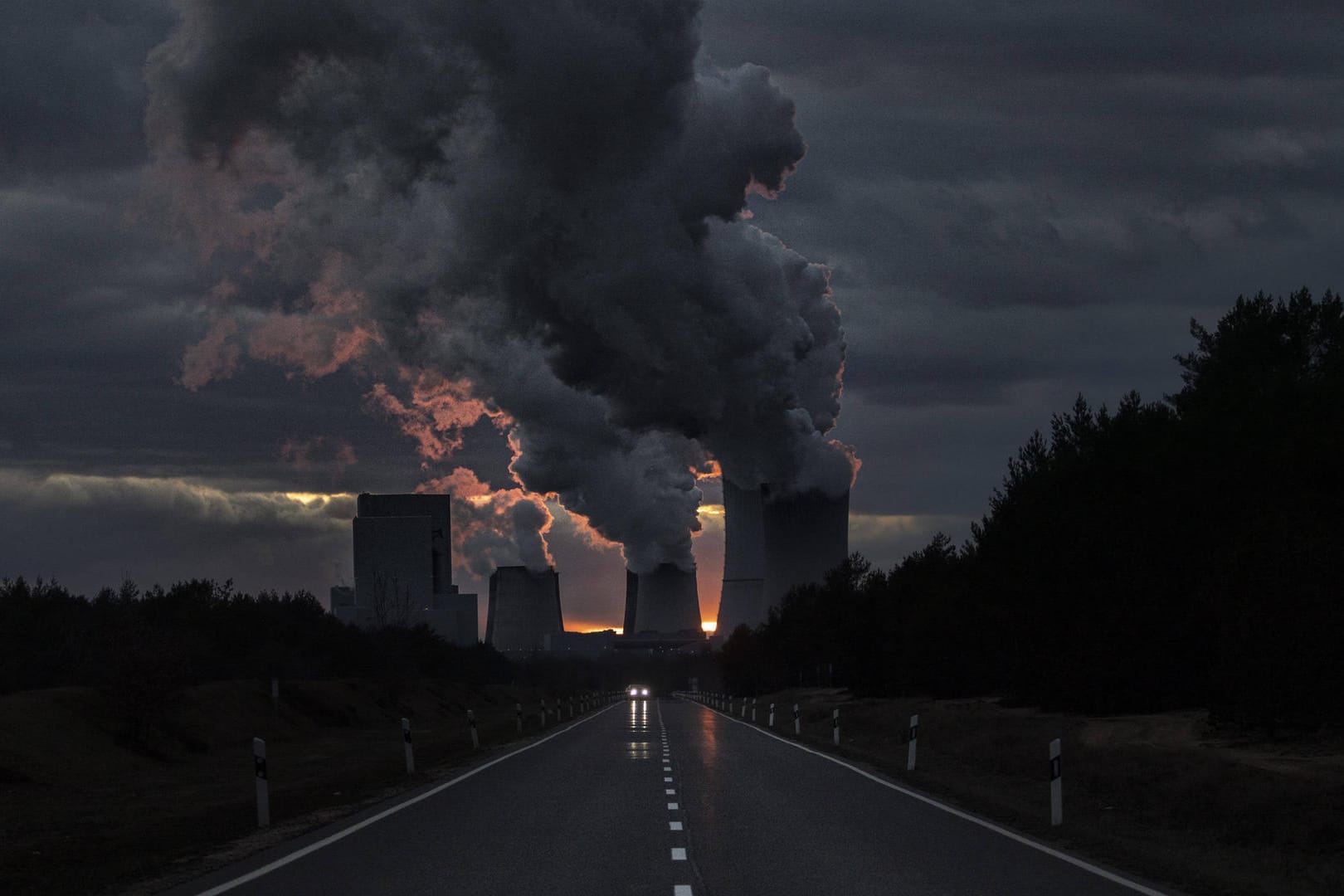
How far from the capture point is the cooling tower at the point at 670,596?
177 meters

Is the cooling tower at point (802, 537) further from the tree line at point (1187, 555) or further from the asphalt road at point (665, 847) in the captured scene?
the asphalt road at point (665, 847)

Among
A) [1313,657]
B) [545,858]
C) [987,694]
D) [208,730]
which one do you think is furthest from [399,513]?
[545,858]

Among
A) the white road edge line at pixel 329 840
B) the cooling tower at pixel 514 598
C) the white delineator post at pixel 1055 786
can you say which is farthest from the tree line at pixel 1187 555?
the cooling tower at pixel 514 598

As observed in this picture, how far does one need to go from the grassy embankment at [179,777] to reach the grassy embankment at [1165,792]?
9.24 meters

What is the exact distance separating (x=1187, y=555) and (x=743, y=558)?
65958 millimetres

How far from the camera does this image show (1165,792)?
886 inches

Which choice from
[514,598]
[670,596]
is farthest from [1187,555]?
[514,598]

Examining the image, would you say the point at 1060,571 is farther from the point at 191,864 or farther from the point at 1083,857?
the point at 191,864

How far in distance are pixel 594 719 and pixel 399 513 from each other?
132 metres

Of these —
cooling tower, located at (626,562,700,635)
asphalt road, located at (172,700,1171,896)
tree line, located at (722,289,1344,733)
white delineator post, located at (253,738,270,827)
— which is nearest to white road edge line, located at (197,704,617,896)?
asphalt road, located at (172,700,1171,896)

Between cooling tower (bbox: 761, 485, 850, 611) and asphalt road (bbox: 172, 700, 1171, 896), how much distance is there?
265 feet

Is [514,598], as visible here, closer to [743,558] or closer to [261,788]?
[743,558]

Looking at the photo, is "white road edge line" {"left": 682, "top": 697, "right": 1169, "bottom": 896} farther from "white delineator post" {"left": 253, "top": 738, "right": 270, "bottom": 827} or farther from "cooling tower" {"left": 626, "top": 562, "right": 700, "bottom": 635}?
"cooling tower" {"left": 626, "top": 562, "right": 700, "bottom": 635}

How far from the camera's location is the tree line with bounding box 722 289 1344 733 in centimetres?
3108
